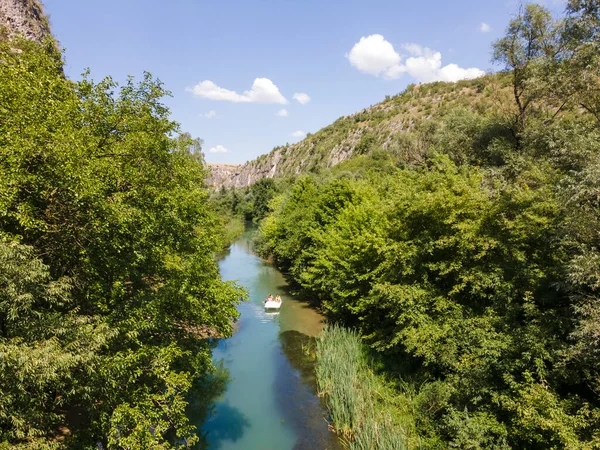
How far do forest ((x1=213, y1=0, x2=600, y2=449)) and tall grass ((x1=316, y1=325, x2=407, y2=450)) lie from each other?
69mm

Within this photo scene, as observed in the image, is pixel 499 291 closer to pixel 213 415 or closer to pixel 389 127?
pixel 213 415

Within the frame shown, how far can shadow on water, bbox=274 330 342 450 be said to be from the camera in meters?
15.0

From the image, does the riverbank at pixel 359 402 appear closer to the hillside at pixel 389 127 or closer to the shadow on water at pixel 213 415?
the shadow on water at pixel 213 415

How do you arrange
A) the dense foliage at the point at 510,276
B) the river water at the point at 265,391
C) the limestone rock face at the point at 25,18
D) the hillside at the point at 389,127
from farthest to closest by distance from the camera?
the hillside at the point at 389,127
the limestone rock face at the point at 25,18
the river water at the point at 265,391
the dense foliage at the point at 510,276

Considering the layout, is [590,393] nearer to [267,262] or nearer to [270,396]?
[270,396]

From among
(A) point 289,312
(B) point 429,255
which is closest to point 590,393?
(B) point 429,255

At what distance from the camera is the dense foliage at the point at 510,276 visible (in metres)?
10.2

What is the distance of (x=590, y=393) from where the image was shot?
1062cm

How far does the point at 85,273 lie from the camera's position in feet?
32.5

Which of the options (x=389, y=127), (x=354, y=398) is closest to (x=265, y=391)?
(x=354, y=398)

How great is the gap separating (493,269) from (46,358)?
14.6 meters

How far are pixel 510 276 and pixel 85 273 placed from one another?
14784 mm

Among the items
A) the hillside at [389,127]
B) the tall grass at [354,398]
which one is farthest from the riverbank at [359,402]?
the hillside at [389,127]

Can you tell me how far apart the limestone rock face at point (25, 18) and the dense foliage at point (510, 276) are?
2917 cm
